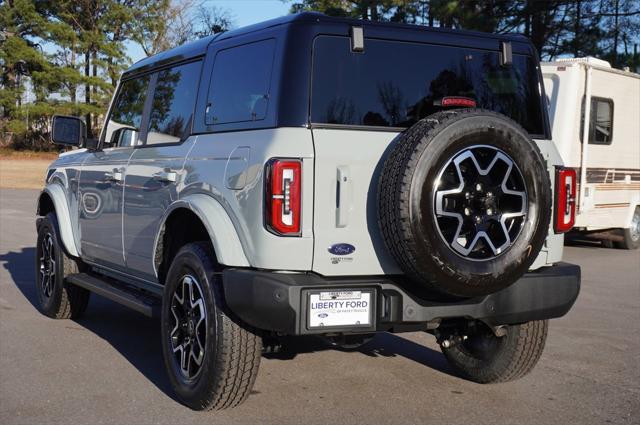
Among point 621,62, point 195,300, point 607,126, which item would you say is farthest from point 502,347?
point 621,62

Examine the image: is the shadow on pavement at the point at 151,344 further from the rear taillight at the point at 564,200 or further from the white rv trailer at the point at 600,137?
the white rv trailer at the point at 600,137

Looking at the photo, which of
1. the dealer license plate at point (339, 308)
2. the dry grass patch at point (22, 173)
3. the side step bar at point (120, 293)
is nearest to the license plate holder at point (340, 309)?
the dealer license plate at point (339, 308)

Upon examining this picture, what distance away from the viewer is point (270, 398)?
496 cm

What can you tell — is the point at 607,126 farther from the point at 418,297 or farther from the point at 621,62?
the point at 621,62

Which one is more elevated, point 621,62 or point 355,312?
point 621,62

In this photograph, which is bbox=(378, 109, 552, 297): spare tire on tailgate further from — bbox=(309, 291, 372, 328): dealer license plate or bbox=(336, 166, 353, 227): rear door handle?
bbox=(309, 291, 372, 328): dealer license plate

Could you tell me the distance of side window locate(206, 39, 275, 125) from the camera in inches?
178

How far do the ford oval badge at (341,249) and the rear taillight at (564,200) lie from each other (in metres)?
1.35

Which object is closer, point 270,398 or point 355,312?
point 355,312

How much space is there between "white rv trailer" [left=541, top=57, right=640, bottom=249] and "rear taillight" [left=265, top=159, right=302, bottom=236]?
28.2 ft

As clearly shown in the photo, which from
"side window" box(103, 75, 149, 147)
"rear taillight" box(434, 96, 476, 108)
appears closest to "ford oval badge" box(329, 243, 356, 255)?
"rear taillight" box(434, 96, 476, 108)

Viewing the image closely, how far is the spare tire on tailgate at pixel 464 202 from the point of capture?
405 centimetres

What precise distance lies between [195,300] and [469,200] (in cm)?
161

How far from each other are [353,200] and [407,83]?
2.59ft
